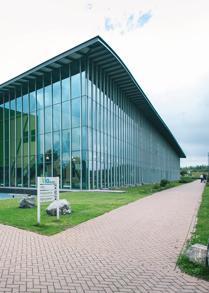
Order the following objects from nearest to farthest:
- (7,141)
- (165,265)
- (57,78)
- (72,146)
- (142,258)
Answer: (165,265), (142,258), (72,146), (57,78), (7,141)

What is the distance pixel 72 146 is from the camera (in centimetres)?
2809

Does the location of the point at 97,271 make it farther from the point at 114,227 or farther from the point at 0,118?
the point at 0,118

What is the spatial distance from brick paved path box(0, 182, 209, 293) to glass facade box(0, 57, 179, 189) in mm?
17504

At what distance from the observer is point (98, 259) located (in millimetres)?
6613

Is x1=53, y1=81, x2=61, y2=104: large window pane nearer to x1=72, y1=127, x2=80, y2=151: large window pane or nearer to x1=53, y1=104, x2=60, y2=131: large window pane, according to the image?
x1=53, y1=104, x2=60, y2=131: large window pane

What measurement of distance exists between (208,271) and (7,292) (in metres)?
3.54

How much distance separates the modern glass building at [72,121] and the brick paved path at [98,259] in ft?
58.0

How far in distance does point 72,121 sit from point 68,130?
0.94m

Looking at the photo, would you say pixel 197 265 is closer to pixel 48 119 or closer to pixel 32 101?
pixel 48 119

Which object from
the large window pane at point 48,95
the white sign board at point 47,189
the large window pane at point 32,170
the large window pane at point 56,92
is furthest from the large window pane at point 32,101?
the white sign board at point 47,189

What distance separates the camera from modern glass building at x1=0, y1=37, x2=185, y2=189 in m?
27.7

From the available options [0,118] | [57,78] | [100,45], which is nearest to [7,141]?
[0,118]

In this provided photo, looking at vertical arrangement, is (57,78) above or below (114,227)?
above

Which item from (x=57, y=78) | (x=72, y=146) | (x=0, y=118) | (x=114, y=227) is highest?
(x=57, y=78)
